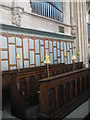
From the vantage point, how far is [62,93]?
8.41ft

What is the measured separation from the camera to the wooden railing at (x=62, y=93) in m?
2.21

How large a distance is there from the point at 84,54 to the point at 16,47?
5.17 meters

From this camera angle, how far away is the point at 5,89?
120 inches

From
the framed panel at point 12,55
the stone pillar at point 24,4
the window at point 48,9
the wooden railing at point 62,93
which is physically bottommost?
the wooden railing at point 62,93

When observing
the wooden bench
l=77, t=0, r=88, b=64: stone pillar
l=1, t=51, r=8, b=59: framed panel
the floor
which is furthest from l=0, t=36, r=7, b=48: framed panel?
l=77, t=0, r=88, b=64: stone pillar

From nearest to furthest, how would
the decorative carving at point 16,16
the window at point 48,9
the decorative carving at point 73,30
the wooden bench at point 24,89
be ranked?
the wooden bench at point 24,89 < the decorative carving at point 16,16 < the window at point 48,9 < the decorative carving at point 73,30

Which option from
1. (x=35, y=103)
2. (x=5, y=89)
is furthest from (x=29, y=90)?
(x=5, y=89)

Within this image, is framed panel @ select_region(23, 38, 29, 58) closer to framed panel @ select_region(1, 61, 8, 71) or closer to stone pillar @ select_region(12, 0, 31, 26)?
stone pillar @ select_region(12, 0, 31, 26)

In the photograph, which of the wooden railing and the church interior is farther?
the church interior

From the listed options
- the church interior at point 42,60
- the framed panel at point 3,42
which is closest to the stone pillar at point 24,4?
the church interior at point 42,60

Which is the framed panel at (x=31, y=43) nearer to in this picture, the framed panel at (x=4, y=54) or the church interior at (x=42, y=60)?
the church interior at (x=42, y=60)

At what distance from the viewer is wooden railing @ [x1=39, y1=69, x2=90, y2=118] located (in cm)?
221

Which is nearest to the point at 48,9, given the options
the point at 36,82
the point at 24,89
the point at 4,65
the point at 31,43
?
the point at 31,43

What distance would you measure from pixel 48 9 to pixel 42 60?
2559 mm
